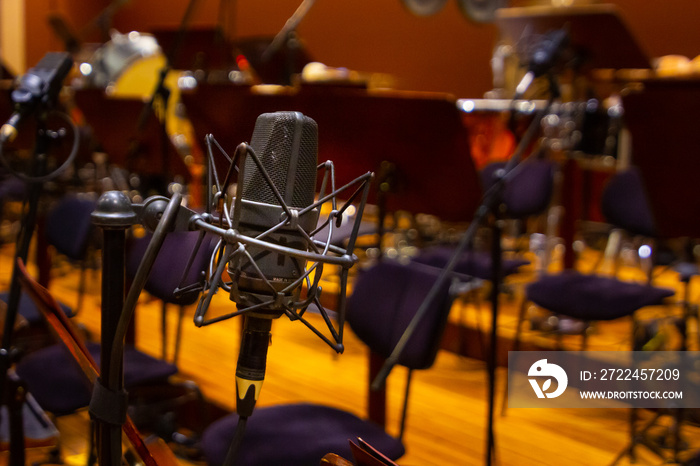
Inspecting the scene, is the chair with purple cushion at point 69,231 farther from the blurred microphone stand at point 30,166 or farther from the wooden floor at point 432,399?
the blurred microphone stand at point 30,166

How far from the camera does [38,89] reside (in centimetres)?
181

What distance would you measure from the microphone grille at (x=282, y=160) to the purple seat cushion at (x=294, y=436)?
0.91 meters

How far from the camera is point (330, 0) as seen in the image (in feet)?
26.6

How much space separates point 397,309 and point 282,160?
3.90ft

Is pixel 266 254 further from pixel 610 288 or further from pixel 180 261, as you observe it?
pixel 610 288

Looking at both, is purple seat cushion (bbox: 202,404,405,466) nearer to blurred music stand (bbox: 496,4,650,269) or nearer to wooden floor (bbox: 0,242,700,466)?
wooden floor (bbox: 0,242,700,466)

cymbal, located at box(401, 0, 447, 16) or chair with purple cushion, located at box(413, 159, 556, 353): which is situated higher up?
cymbal, located at box(401, 0, 447, 16)

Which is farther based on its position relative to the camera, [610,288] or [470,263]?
[470,263]

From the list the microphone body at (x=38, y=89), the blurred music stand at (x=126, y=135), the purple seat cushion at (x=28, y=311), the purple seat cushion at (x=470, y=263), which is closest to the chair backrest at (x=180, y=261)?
the microphone body at (x=38, y=89)

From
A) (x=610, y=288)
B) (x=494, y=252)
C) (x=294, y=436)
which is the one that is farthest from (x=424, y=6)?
(x=294, y=436)

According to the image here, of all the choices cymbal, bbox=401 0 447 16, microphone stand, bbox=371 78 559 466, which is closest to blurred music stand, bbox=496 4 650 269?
microphone stand, bbox=371 78 559 466

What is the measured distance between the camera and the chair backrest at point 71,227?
9.11 ft

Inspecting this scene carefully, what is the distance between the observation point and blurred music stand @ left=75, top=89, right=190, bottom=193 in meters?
3.50

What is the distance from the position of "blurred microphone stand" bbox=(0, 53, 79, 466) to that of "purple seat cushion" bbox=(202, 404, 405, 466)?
19.9 inches
